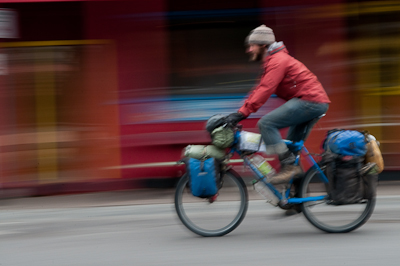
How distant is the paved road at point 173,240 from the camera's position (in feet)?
16.0

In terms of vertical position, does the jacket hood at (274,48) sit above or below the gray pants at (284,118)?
above

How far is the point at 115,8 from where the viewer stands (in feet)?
28.1

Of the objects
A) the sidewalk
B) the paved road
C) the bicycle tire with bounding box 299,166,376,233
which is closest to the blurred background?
the sidewalk

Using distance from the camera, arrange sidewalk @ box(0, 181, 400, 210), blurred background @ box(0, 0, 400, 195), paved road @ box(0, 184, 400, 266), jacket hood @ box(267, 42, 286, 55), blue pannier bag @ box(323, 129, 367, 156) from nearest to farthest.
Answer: paved road @ box(0, 184, 400, 266) → blue pannier bag @ box(323, 129, 367, 156) → jacket hood @ box(267, 42, 286, 55) → sidewalk @ box(0, 181, 400, 210) → blurred background @ box(0, 0, 400, 195)

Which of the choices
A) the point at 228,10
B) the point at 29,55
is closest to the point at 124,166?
the point at 29,55

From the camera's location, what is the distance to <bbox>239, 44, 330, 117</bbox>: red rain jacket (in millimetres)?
5238

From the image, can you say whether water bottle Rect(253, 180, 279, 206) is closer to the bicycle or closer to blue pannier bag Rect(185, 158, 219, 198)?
the bicycle

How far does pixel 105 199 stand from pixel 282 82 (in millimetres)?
3477

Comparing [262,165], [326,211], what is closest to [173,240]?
[262,165]

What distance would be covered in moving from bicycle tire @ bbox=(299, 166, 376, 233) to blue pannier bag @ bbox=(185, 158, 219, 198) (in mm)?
797

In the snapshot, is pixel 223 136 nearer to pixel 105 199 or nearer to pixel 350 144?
pixel 350 144

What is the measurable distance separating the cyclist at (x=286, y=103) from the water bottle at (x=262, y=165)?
0.24ft

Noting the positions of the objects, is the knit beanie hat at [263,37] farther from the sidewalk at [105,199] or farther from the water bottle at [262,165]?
the sidewalk at [105,199]

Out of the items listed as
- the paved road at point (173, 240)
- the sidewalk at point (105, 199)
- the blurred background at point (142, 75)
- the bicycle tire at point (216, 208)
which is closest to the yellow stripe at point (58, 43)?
the blurred background at point (142, 75)
